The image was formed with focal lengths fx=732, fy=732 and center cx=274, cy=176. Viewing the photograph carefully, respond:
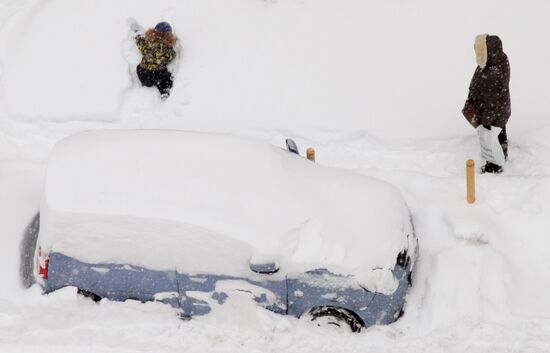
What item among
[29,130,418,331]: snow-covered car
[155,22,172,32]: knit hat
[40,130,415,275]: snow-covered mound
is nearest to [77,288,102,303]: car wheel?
[29,130,418,331]: snow-covered car

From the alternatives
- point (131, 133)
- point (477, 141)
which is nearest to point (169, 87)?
point (131, 133)

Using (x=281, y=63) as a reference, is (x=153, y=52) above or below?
above

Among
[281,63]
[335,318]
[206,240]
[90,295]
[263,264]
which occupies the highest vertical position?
[281,63]

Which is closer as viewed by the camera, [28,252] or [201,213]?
[201,213]

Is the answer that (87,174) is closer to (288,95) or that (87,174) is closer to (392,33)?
(288,95)

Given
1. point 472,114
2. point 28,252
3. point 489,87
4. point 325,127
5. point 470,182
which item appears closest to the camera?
point 28,252

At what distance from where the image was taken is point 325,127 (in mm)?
8602

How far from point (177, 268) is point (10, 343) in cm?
142

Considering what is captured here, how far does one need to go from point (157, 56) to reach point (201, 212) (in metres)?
3.47

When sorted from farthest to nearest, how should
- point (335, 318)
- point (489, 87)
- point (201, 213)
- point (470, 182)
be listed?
point (489, 87)
point (470, 182)
point (335, 318)
point (201, 213)

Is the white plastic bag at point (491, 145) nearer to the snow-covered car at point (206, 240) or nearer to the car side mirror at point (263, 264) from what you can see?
Result: the snow-covered car at point (206, 240)

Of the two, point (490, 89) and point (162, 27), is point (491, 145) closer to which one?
point (490, 89)

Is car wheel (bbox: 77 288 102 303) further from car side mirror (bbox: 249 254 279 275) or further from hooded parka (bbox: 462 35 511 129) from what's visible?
hooded parka (bbox: 462 35 511 129)

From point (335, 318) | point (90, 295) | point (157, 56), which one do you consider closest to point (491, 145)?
point (335, 318)
